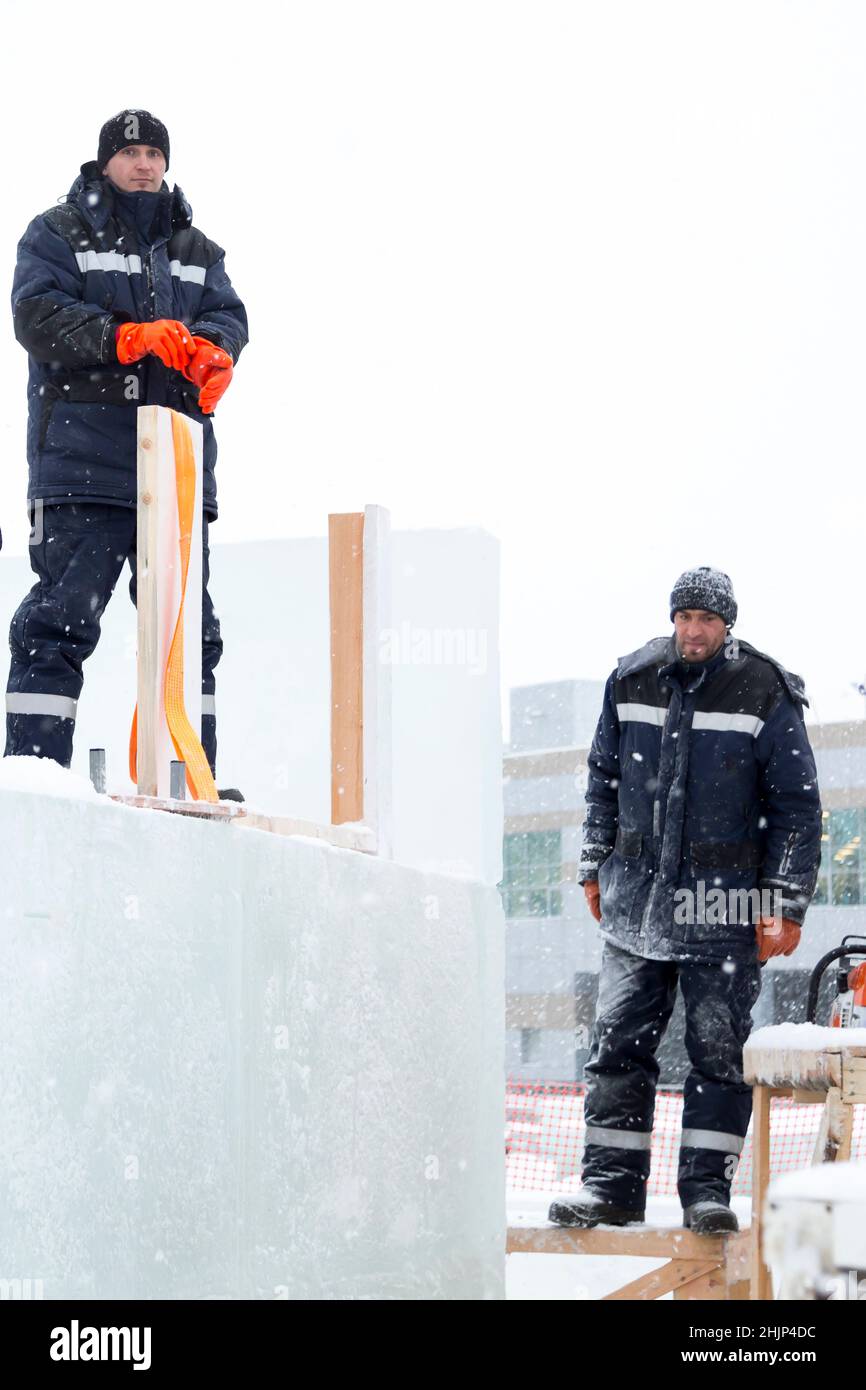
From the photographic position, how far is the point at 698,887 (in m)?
4.93

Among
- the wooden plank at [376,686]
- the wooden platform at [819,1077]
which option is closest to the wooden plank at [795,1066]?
the wooden platform at [819,1077]

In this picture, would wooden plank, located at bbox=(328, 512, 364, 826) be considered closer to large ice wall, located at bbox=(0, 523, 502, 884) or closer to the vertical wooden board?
the vertical wooden board

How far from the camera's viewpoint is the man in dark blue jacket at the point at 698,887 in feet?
16.0

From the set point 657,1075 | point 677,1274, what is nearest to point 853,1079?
point 657,1075

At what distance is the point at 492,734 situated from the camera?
23.4 ft

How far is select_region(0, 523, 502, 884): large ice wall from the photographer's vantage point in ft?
23.1

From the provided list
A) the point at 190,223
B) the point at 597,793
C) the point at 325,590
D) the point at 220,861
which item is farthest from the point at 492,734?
the point at 220,861

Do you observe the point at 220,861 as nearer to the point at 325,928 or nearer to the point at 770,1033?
the point at 325,928

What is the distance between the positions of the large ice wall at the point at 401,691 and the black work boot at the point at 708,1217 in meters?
2.25

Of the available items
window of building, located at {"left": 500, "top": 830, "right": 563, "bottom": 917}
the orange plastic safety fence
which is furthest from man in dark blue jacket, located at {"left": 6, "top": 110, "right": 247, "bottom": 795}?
window of building, located at {"left": 500, "top": 830, "right": 563, "bottom": 917}

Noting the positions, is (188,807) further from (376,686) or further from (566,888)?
(566,888)

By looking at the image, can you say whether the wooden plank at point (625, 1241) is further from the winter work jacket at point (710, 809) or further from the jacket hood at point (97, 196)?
the jacket hood at point (97, 196)

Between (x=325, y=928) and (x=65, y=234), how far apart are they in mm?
1716

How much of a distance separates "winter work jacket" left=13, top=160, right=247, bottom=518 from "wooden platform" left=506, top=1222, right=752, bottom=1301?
2.15 metres
